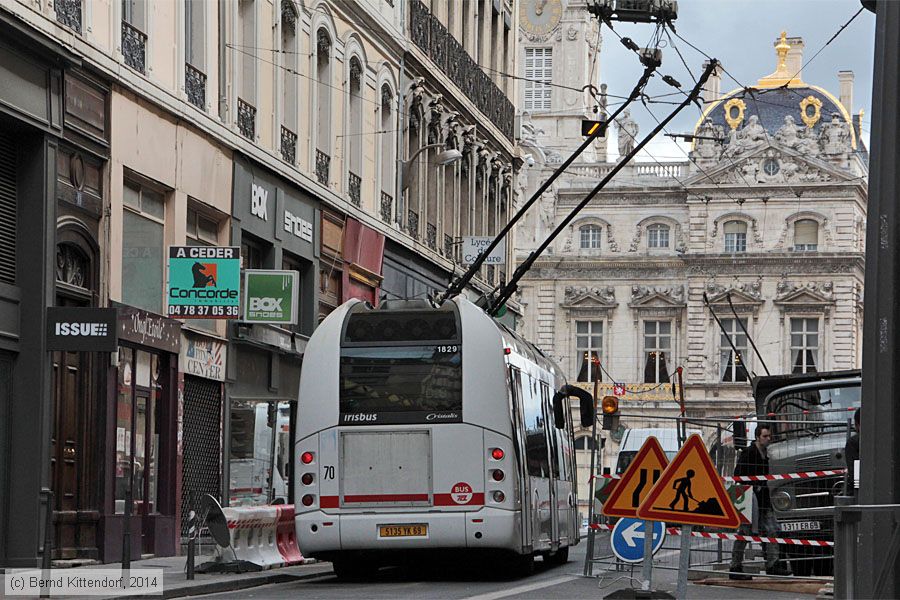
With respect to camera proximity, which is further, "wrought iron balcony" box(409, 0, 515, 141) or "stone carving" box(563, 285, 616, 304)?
"stone carving" box(563, 285, 616, 304)

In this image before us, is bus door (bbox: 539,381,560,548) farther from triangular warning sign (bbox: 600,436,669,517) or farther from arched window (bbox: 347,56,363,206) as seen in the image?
arched window (bbox: 347,56,363,206)

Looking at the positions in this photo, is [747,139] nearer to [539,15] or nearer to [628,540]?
[539,15]

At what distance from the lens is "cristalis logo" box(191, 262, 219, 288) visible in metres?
24.3

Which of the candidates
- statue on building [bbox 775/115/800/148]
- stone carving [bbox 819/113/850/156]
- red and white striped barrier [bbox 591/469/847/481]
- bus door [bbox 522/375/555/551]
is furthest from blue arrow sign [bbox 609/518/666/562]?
stone carving [bbox 819/113/850/156]

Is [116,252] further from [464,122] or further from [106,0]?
[464,122]

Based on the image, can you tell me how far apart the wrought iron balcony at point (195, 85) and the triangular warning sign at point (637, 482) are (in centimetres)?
1400

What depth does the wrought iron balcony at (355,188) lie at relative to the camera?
35.3 m

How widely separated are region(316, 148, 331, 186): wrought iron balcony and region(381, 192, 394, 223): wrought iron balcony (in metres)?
4.00

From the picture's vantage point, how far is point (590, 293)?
92688 mm

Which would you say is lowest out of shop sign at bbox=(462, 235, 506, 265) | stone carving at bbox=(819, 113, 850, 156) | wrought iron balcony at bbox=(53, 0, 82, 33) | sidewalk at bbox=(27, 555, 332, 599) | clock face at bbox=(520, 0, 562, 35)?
sidewalk at bbox=(27, 555, 332, 599)

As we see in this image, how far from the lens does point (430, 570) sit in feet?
76.1

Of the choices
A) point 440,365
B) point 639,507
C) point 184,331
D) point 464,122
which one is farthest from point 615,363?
point 639,507

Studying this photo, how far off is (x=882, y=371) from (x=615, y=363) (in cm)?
8286

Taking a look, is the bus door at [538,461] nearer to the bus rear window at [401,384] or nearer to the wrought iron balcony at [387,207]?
the bus rear window at [401,384]
